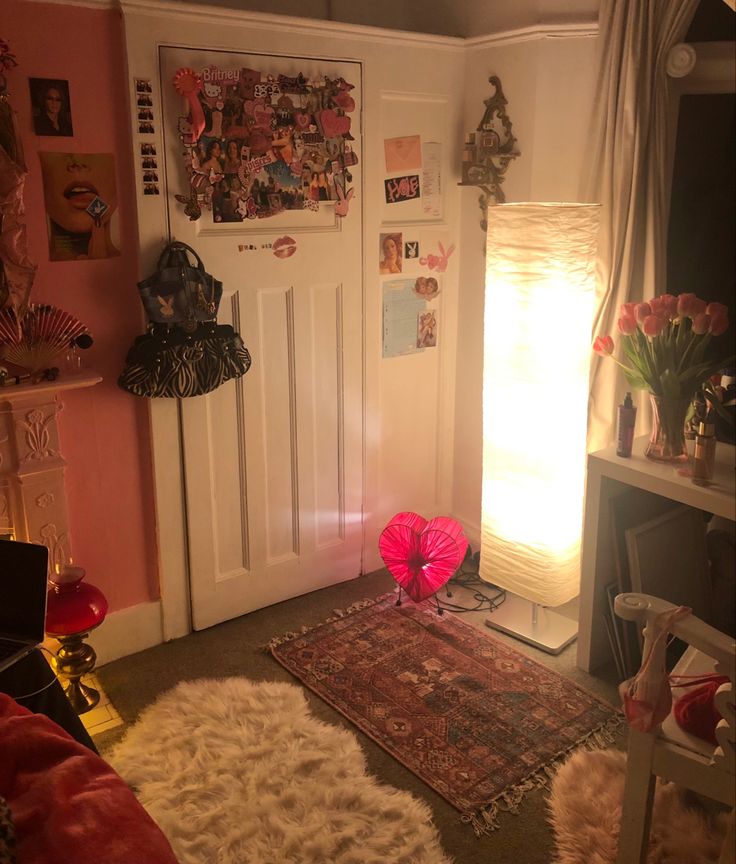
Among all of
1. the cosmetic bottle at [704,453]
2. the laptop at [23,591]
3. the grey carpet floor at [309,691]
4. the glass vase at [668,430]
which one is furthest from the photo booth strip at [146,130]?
the cosmetic bottle at [704,453]

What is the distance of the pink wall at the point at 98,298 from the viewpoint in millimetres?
2287

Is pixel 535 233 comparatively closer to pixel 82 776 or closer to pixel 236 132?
pixel 236 132

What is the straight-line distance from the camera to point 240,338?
274cm

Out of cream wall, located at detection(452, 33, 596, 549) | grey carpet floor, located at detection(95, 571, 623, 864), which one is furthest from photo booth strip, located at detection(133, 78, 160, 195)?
grey carpet floor, located at detection(95, 571, 623, 864)

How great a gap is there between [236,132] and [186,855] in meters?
2.05

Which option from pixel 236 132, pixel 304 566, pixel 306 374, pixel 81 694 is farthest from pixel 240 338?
pixel 81 694

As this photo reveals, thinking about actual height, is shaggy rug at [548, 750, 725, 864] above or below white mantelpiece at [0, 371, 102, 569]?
below

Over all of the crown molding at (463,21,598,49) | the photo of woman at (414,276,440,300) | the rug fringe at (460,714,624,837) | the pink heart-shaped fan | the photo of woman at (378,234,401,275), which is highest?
the crown molding at (463,21,598,49)

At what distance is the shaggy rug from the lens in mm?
1983

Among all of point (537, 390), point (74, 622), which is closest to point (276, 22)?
point (537, 390)

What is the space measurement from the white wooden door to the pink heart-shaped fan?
1.07ft

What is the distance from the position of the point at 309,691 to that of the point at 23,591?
3.29ft

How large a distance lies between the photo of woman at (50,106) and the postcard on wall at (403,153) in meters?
1.12

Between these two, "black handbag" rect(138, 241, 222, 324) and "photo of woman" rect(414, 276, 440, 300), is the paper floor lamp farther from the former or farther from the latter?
"black handbag" rect(138, 241, 222, 324)
